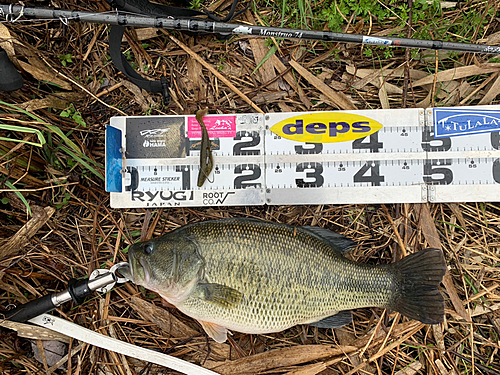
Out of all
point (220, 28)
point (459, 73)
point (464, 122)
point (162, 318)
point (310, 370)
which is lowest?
point (310, 370)

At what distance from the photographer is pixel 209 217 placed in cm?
331

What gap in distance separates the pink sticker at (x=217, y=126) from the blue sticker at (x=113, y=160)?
686 millimetres

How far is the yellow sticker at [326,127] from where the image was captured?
320cm

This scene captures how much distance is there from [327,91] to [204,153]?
4.37ft

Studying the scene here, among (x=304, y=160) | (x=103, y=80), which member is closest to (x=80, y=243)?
(x=103, y=80)

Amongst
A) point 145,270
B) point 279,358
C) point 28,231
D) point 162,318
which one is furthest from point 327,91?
point 28,231

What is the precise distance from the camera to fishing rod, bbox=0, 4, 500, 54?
9.48ft

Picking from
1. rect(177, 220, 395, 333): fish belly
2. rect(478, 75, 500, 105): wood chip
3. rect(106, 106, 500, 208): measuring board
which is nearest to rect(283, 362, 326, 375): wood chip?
rect(177, 220, 395, 333): fish belly

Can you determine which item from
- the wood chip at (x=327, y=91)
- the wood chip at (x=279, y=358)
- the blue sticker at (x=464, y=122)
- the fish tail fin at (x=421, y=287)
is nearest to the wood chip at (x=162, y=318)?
the wood chip at (x=279, y=358)

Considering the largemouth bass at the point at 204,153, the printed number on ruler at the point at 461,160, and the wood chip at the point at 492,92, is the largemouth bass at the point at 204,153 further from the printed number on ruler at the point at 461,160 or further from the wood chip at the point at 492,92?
the wood chip at the point at 492,92

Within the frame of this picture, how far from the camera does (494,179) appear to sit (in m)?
3.12

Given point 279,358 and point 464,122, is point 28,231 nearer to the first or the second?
→ point 279,358

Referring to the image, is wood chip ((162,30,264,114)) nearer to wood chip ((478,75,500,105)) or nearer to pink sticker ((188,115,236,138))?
pink sticker ((188,115,236,138))

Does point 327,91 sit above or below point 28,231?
above
